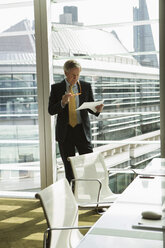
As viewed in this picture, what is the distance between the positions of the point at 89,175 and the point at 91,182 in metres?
0.09

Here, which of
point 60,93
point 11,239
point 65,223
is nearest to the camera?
point 65,223

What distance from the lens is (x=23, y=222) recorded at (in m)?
4.86

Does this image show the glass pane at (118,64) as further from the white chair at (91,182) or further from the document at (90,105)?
the white chair at (91,182)

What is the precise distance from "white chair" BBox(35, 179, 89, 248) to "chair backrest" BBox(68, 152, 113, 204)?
2.98ft

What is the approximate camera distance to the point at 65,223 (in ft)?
9.07

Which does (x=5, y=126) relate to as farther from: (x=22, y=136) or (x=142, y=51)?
(x=142, y=51)

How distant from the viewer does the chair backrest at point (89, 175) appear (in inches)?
152

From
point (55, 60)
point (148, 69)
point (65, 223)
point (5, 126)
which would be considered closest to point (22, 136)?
point (5, 126)

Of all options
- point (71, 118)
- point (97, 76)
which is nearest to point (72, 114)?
point (71, 118)

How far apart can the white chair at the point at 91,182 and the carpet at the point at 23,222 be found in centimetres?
49

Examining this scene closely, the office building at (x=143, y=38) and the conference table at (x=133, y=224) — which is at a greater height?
the office building at (x=143, y=38)

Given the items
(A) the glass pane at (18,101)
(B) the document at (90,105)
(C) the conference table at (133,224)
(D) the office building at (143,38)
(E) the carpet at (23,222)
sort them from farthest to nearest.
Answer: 1. (A) the glass pane at (18,101)
2. (D) the office building at (143,38)
3. (B) the document at (90,105)
4. (E) the carpet at (23,222)
5. (C) the conference table at (133,224)

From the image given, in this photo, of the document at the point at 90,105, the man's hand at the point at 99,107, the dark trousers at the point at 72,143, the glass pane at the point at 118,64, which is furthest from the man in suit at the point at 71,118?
the glass pane at the point at 118,64

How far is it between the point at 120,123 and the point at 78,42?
A: 1254mm
